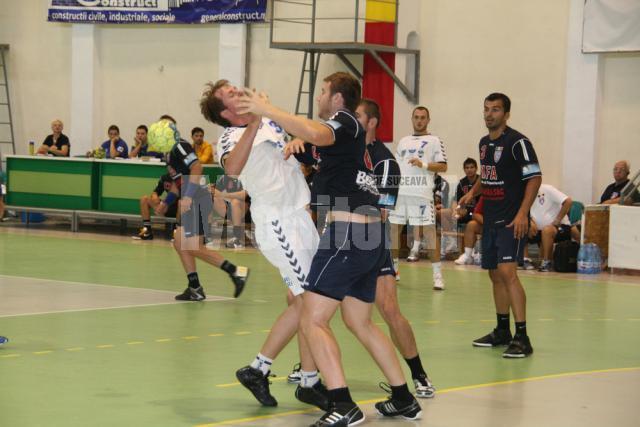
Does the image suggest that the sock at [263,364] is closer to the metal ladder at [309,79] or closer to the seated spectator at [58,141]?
the metal ladder at [309,79]

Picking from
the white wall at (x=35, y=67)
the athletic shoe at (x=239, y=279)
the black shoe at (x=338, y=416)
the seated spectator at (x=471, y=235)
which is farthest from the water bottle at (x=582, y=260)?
the white wall at (x=35, y=67)

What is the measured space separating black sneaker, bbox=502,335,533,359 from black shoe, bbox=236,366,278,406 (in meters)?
2.89

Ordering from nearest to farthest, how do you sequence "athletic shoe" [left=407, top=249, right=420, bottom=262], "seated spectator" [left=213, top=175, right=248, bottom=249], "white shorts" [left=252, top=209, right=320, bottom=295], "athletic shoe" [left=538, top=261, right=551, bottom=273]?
"white shorts" [left=252, top=209, right=320, bottom=295]
"athletic shoe" [left=538, top=261, right=551, bottom=273]
"athletic shoe" [left=407, top=249, right=420, bottom=262]
"seated spectator" [left=213, top=175, right=248, bottom=249]

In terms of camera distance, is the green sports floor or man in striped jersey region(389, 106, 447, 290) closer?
the green sports floor

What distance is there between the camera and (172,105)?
2495 cm

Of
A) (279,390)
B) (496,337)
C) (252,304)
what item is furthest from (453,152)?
(279,390)

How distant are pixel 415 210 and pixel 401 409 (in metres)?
8.22

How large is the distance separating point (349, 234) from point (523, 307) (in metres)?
3.52

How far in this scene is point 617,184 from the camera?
1803cm

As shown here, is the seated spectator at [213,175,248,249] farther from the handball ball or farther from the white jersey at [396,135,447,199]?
the handball ball

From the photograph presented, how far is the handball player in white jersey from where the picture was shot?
713 centimetres

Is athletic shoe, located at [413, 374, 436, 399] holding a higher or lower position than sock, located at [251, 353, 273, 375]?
lower

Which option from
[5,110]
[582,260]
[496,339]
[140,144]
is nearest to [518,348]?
Result: [496,339]


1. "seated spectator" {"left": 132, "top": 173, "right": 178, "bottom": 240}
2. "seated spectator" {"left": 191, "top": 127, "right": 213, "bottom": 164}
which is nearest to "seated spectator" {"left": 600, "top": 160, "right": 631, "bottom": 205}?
"seated spectator" {"left": 132, "top": 173, "right": 178, "bottom": 240}
